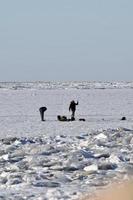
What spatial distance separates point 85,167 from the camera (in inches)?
438

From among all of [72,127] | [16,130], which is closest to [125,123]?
[72,127]

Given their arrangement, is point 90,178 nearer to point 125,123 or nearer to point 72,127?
point 72,127

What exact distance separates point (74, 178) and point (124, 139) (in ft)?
19.7

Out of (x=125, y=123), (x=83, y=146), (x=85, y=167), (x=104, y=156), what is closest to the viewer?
(x=85, y=167)

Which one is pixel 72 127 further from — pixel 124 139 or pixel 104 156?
pixel 104 156

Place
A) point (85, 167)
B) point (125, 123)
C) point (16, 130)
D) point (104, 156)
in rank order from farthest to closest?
point (125, 123) < point (16, 130) < point (104, 156) < point (85, 167)

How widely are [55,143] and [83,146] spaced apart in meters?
1.42

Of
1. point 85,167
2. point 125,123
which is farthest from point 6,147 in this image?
point 125,123

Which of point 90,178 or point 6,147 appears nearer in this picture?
point 90,178

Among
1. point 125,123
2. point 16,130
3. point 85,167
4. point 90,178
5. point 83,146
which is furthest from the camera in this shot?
point 125,123

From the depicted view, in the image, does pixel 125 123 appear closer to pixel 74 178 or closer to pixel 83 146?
pixel 83 146

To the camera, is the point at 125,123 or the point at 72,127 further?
the point at 125,123

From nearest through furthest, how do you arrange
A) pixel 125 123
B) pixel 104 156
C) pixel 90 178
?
1. pixel 90 178
2. pixel 104 156
3. pixel 125 123

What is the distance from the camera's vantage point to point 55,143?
15766mm
